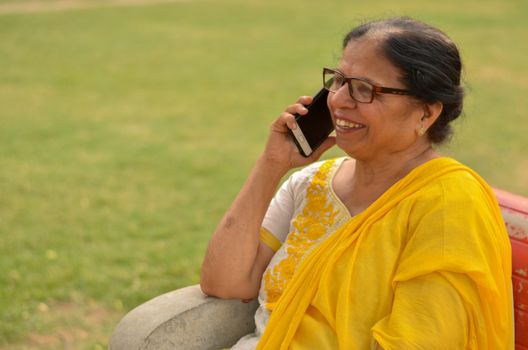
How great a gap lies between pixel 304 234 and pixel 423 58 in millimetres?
809

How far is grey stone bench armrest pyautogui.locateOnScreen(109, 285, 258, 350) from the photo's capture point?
2.96 metres

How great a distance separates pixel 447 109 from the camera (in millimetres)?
2830

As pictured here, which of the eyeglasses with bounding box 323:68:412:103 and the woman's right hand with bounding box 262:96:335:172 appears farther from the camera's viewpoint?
the woman's right hand with bounding box 262:96:335:172

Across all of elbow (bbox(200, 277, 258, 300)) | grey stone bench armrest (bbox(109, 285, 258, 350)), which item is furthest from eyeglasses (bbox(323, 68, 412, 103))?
grey stone bench armrest (bbox(109, 285, 258, 350))

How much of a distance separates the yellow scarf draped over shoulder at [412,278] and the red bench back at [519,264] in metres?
0.24

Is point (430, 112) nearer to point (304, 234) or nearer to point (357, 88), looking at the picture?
point (357, 88)

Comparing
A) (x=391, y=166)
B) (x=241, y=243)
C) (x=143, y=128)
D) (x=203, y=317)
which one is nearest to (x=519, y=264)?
(x=391, y=166)

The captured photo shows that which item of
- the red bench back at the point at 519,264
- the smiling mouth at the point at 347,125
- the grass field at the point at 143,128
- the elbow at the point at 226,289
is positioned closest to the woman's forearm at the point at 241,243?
the elbow at the point at 226,289

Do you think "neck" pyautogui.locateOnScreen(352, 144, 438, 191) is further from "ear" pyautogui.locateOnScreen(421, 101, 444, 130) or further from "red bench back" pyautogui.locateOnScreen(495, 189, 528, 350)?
"red bench back" pyautogui.locateOnScreen(495, 189, 528, 350)

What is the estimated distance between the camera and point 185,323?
3.07 m

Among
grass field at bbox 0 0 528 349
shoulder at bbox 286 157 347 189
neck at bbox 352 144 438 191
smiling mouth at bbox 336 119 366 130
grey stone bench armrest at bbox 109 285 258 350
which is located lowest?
grass field at bbox 0 0 528 349

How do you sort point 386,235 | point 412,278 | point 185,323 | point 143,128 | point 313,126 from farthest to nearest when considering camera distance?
point 143,128 → point 313,126 → point 185,323 → point 386,235 → point 412,278

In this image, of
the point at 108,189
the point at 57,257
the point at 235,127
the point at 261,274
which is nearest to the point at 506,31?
the point at 235,127

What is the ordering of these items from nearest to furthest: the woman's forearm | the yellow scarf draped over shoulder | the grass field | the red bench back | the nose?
the yellow scarf draped over shoulder < the nose < the red bench back < the woman's forearm < the grass field
